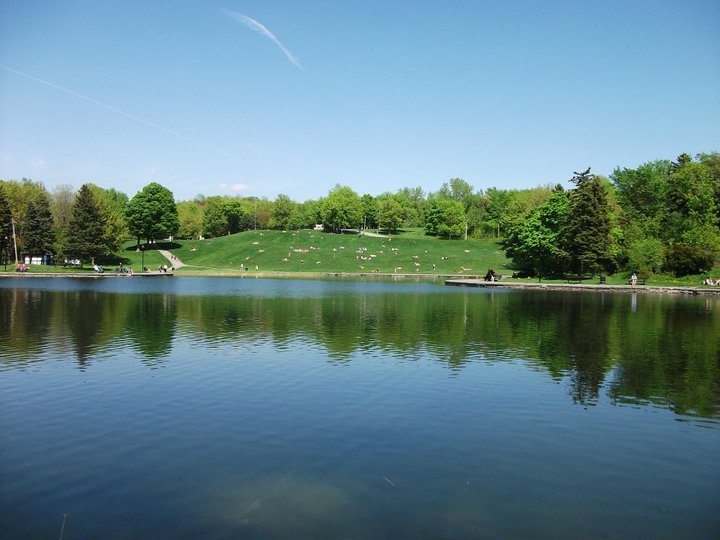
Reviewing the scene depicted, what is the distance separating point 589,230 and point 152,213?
3357 inches

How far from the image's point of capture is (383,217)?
149375 mm

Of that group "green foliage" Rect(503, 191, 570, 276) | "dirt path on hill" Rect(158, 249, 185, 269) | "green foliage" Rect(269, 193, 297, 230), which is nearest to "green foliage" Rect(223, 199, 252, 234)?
"green foliage" Rect(269, 193, 297, 230)

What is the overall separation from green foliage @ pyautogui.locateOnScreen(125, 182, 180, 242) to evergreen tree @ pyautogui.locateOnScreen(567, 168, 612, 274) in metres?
81.8

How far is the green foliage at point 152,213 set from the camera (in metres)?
118

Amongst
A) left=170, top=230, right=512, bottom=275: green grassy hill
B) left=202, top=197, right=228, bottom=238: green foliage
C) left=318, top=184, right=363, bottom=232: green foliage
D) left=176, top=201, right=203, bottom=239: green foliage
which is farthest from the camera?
left=202, top=197, right=228, bottom=238: green foliage

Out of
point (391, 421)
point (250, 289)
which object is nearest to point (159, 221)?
point (250, 289)

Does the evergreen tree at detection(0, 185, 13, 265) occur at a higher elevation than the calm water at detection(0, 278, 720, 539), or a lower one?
higher

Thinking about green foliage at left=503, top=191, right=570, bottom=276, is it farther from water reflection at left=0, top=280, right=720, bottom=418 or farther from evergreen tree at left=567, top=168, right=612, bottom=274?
water reflection at left=0, top=280, right=720, bottom=418

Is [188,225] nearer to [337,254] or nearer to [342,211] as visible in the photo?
[342,211]

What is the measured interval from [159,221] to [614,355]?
111 metres

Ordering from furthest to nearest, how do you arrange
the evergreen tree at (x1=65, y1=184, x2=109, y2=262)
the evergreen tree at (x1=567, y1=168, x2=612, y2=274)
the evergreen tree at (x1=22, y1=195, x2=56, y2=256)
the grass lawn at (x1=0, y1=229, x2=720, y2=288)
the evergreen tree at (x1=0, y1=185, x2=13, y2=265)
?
the grass lawn at (x1=0, y1=229, x2=720, y2=288), the evergreen tree at (x1=65, y1=184, x2=109, y2=262), the evergreen tree at (x1=22, y1=195, x2=56, y2=256), the evergreen tree at (x1=0, y1=185, x2=13, y2=265), the evergreen tree at (x1=567, y1=168, x2=612, y2=274)

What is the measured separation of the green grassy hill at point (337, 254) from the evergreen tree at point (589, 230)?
22.6m

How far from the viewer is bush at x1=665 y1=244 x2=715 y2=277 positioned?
73.6 metres

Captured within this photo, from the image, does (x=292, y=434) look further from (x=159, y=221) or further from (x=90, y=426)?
(x=159, y=221)
